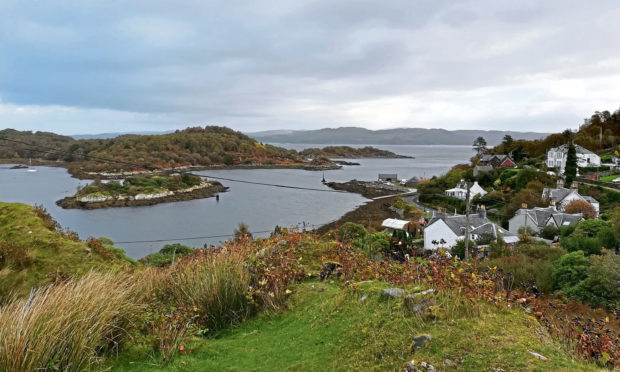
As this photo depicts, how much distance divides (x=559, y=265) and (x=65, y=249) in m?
13.2

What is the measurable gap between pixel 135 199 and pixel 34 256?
1887 inches

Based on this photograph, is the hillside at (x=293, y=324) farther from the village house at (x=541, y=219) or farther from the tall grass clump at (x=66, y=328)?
the village house at (x=541, y=219)

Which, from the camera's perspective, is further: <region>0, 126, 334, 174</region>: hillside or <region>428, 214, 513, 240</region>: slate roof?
<region>0, 126, 334, 174</region>: hillside

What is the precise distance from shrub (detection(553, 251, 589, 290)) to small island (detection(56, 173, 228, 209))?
38.7 m

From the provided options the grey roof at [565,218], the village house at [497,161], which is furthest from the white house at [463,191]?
the grey roof at [565,218]

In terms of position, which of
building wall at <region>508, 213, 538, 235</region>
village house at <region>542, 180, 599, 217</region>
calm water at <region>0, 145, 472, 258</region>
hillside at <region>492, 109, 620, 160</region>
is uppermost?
hillside at <region>492, 109, 620, 160</region>

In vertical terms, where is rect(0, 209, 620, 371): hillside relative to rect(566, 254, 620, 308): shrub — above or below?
above

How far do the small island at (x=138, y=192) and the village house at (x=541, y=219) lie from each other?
33.4 meters

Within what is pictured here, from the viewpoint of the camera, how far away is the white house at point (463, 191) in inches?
1609

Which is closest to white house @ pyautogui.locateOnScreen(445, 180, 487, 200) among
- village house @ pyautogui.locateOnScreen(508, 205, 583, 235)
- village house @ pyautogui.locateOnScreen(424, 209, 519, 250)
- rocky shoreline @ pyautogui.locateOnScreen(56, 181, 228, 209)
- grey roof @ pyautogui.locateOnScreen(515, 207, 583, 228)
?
village house @ pyautogui.locateOnScreen(508, 205, 583, 235)

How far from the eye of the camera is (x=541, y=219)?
26.2 m

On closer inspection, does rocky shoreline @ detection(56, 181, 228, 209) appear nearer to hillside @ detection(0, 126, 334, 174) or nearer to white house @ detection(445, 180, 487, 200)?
hillside @ detection(0, 126, 334, 174)

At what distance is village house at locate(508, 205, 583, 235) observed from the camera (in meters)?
25.0

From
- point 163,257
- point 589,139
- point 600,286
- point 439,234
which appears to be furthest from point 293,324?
point 589,139
